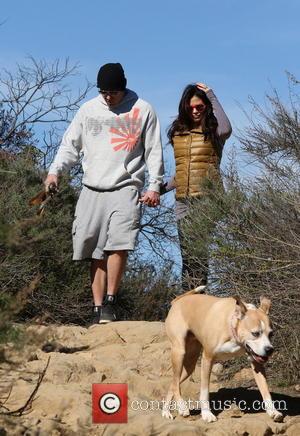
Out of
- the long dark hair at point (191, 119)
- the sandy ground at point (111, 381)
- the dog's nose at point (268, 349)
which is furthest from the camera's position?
the long dark hair at point (191, 119)

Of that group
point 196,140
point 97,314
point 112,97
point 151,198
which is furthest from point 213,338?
point 112,97

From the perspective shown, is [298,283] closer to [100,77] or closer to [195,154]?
[195,154]

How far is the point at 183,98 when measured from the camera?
9758mm

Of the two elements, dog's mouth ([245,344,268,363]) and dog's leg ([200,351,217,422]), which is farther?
dog's leg ([200,351,217,422])

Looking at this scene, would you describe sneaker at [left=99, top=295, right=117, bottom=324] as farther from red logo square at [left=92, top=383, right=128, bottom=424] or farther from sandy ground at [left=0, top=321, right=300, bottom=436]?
red logo square at [left=92, top=383, right=128, bottom=424]

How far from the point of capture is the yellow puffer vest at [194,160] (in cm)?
A: 972

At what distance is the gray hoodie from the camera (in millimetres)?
9461

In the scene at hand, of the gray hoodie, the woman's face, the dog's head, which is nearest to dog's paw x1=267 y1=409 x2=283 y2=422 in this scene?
the dog's head

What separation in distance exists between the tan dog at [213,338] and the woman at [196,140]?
6.39 feet

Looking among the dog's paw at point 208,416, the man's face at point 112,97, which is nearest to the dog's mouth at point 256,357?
the dog's paw at point 208,416

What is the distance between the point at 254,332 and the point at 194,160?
2998 millimetres

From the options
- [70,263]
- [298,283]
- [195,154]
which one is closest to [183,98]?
[195,154]

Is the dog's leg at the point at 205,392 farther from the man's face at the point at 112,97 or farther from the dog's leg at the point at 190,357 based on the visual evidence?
the man's face at the point at 112,97

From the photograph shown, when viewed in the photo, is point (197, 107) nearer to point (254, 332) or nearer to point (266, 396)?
point (254, 332)
